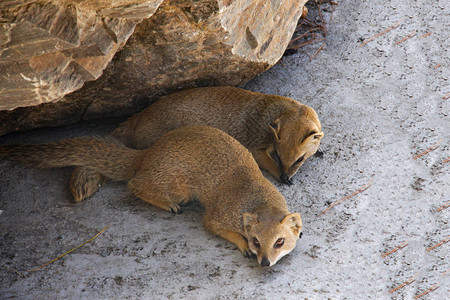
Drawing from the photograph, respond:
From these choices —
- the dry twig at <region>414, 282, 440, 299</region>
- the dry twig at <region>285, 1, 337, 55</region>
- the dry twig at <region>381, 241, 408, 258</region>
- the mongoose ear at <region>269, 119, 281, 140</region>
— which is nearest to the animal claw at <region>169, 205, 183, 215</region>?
the mongoose ear at <region>269, 119, 281, 140</region>

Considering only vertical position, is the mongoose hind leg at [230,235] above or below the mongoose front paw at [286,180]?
above

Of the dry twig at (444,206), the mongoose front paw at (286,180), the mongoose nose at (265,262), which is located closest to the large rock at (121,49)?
the mongoose front paw at (286,180)

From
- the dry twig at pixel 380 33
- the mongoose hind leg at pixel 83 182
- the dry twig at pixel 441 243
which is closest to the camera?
the dry twig at pixel 441 243

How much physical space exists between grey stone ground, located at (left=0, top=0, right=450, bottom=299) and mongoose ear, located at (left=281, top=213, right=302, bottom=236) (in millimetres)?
181

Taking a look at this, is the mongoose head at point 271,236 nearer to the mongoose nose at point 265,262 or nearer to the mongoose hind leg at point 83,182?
the mongoose nose at point 265,262

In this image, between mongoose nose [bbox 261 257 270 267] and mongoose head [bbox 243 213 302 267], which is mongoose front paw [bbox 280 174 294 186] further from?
mongoose nose [bbox 261 257 270 267]

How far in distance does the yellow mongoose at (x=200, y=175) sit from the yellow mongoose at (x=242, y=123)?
0.26 metres

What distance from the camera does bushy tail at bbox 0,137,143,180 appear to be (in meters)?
4.61

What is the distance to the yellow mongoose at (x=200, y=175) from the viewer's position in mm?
3930

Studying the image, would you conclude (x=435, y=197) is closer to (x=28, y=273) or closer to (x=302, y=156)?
(x=302, y=156)

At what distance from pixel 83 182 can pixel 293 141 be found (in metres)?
2.02

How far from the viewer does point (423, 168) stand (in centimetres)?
474

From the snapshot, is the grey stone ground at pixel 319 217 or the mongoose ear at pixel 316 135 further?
the mongoose ear at pixel 316 135

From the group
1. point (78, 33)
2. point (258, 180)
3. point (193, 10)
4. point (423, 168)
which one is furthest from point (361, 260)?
point (78, 33)
